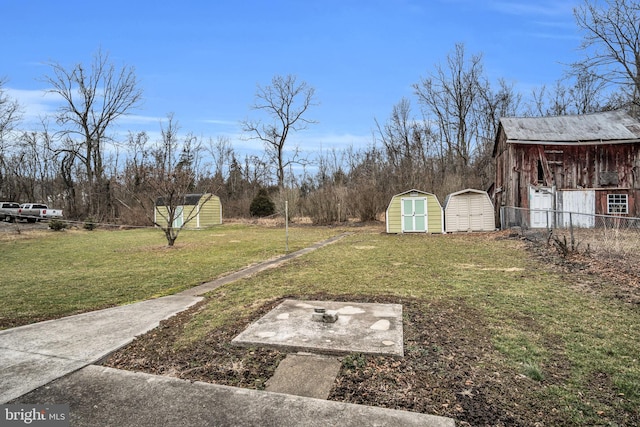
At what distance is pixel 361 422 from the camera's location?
2.19 m

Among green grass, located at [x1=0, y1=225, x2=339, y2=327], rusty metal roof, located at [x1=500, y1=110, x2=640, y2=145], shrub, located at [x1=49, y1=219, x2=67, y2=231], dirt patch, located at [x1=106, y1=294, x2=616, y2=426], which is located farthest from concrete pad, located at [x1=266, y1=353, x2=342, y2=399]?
shrub, located at [x1=49, y1=219, x2=67, y2=231]

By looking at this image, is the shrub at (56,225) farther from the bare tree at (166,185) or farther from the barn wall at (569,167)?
the barn wall at (569,167)

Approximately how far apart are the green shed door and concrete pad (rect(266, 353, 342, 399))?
53.2 ft

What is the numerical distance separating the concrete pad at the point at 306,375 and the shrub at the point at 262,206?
28.7 meters

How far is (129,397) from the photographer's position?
8.34 ft

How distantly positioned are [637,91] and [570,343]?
2552 cm

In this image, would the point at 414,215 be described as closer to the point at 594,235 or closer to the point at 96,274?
the point at 594,235

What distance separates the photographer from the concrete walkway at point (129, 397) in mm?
2229

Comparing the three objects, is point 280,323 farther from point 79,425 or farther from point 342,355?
point 79,425

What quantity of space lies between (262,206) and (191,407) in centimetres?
2966

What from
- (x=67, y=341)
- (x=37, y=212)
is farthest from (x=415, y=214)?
(x=37, y=212)

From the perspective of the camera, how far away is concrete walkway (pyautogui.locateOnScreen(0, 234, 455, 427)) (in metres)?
2.23

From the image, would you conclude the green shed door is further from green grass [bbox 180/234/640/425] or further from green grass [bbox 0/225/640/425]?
green grass [bbox 180/234/640/425]

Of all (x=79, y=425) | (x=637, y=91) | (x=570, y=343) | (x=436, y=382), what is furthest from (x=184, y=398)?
(x=637, y=91)
